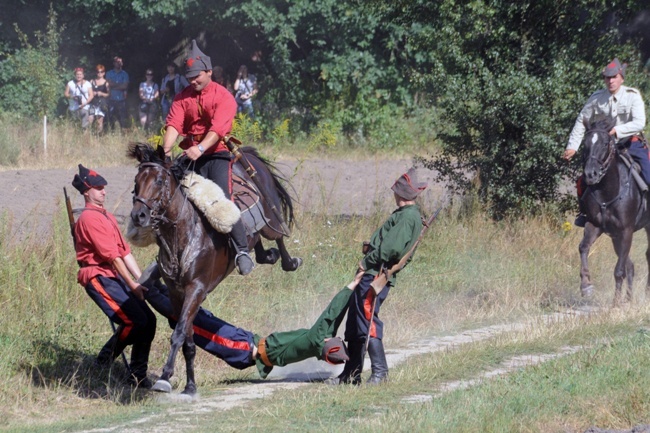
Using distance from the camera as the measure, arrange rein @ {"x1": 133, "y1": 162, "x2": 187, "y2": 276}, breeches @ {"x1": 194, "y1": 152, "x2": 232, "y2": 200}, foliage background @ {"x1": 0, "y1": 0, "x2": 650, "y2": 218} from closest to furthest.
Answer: rein @ {"x1": 133, "y1": 162, "x2": 187, "y2": 276}
breeches @ {"x1": 194, "y1": 152, "x2": 232, "y2": 200}
foliage background @ {"x1": 0, "y1": 0, "x2": 650, "y2": 218}

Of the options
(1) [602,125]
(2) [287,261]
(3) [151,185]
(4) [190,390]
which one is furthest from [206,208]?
(1) [602,125]

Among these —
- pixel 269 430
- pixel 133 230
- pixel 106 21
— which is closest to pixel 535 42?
pixel 133 230

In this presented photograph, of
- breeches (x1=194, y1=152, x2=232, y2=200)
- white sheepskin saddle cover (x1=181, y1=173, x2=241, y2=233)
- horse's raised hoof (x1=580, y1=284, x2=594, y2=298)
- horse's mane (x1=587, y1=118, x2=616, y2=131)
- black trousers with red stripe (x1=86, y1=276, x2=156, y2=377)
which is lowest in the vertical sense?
horse's raised hoof (x1=580, y1=284, x2=594, y2=298)

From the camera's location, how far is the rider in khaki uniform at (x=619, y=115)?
520 inches

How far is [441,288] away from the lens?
46.1 ft

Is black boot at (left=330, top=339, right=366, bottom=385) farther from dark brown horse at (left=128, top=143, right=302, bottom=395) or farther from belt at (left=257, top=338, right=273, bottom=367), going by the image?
dark brown horse at (left=128, top=143, right=302, bottom=395)

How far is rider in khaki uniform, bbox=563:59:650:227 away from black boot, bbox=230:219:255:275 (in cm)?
496

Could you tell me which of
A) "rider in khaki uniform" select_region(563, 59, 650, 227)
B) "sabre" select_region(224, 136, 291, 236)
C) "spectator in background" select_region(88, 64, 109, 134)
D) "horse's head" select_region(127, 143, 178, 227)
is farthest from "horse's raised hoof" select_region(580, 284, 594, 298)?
"spectator in background" select_region(88, 64, 109, 134)

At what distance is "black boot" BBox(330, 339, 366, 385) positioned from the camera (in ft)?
31.3

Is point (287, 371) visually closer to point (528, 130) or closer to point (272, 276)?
point (272, 276)

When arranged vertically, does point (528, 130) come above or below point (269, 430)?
above

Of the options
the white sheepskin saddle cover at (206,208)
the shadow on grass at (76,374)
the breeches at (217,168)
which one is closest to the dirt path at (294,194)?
the shadow on grass at (76,374)

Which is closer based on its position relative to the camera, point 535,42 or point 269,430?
point 269,430

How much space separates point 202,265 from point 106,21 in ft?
65.3
